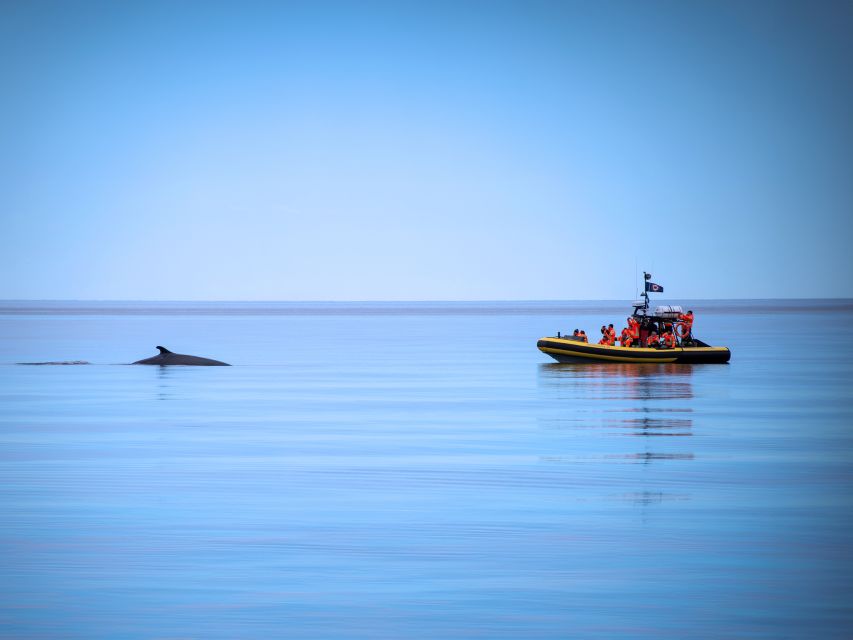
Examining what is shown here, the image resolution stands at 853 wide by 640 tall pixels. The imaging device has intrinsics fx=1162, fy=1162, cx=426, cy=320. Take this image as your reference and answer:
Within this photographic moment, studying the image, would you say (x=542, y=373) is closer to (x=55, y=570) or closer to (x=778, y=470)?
(x=778, y=470)

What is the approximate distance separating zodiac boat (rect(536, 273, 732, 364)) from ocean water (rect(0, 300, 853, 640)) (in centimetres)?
1793

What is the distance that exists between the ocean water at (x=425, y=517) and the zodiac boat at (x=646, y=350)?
1793cm

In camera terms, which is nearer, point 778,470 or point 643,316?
point 778,470

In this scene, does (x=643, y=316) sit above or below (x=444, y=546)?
above

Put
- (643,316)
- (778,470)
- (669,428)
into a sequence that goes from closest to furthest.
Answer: (778,470)
(669,428)
(643,316)

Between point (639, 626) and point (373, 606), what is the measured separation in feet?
9.80

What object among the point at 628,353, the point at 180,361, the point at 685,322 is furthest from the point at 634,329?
the point at 180,361

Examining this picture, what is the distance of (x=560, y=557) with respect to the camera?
51.0 feet

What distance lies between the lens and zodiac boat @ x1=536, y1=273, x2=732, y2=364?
5831 cm

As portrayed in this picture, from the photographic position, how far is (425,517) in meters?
18.3

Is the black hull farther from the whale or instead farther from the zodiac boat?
the whale

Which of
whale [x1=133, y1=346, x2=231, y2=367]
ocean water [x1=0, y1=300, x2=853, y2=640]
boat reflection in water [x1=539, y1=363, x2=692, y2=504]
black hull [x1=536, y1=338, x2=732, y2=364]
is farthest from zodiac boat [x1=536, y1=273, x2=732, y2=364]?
ocean water [x1=0, y1=300, x2=853, y2=640]

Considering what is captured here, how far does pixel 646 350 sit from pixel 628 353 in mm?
977

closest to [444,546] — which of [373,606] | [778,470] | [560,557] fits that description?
[560,557]
